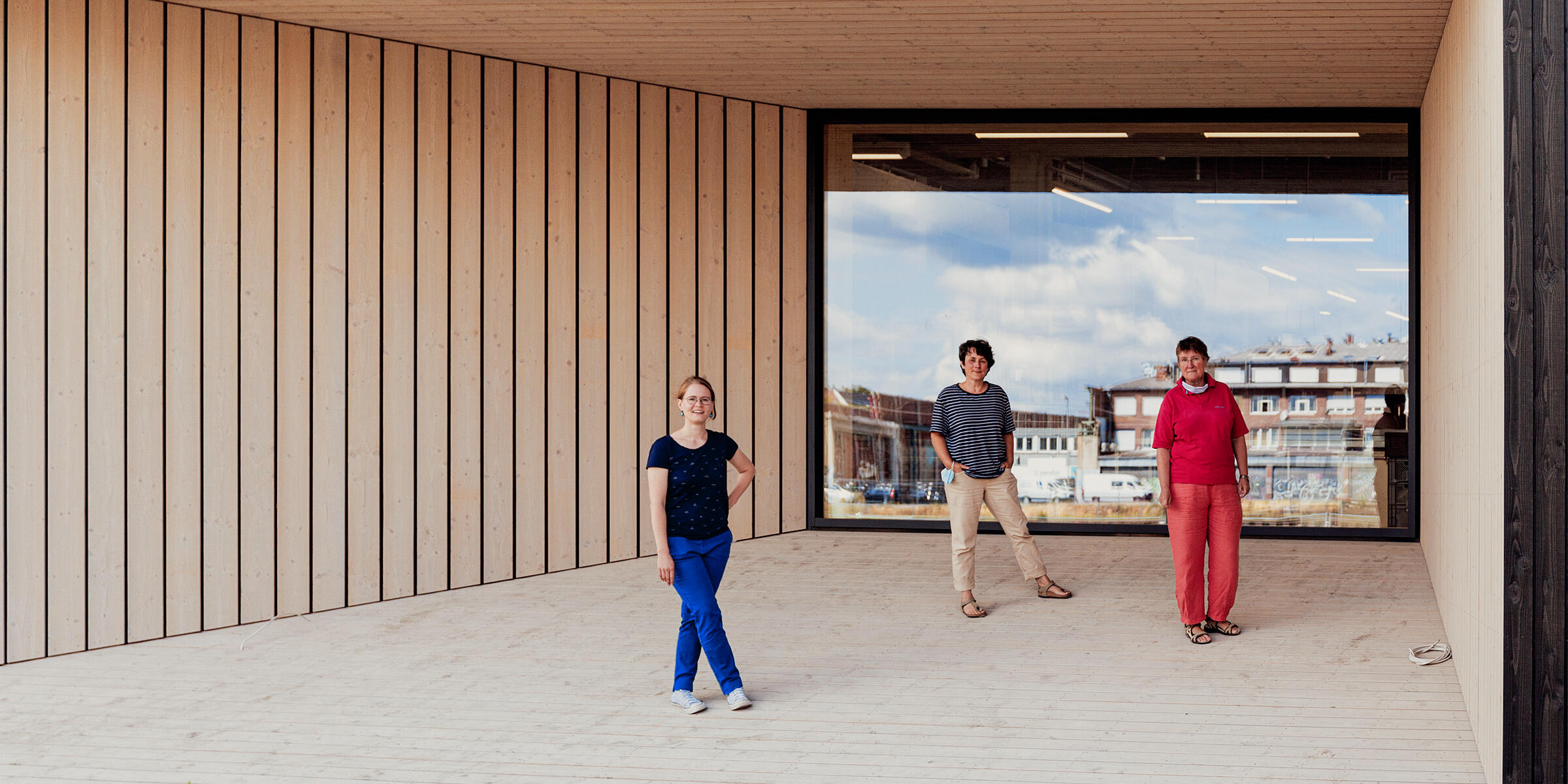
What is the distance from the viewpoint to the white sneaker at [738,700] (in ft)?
14.5

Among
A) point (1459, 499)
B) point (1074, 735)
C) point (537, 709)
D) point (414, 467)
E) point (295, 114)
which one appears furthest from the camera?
point (414, 467)

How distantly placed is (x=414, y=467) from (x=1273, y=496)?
612 cm

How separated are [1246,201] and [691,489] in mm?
5844

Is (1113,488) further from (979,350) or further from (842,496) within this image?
(979,350)

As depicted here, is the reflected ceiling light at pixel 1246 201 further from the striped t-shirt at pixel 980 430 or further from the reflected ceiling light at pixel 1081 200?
the striped t-shirt at pixel 980 430

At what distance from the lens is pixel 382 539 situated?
260 inches

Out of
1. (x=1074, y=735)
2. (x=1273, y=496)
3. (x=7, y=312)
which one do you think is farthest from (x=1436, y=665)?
(x=7, y=312)

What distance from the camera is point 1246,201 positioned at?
842 cm

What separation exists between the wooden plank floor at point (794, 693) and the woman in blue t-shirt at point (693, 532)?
188 mm

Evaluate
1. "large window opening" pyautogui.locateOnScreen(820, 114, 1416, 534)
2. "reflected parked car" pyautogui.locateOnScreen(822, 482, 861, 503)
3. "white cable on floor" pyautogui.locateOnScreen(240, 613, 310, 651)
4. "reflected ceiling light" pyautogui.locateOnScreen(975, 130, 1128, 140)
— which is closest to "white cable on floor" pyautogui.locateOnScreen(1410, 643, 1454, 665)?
"large window opening" pyautogui.locateOnScreen(820, 114, 1416, 534)

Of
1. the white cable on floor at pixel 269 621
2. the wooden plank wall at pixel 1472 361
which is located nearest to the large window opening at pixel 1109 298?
the wooden plank wall at pixel 1472 361

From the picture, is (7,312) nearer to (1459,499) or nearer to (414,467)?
(414,467)

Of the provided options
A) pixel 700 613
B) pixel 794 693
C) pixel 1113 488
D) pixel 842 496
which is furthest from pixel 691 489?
pixel 1113 488

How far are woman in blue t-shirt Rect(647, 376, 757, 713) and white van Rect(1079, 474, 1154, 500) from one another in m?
4.82
